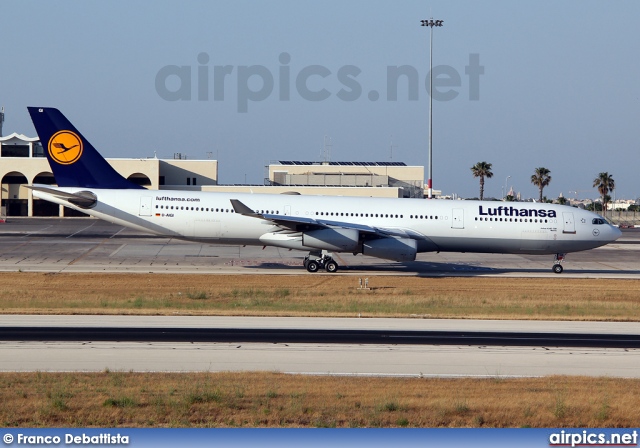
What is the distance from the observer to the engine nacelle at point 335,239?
4094 centimetres

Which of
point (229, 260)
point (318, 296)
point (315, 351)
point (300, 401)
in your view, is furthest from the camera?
point (229, 260)

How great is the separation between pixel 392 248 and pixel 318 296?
8.55 m

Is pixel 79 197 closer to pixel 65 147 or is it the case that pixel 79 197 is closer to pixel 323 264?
pixel 65 147

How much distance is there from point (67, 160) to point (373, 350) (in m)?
26.8

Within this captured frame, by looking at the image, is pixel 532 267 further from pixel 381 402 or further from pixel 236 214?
pixel 381 402

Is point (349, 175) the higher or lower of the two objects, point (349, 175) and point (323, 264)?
the higher

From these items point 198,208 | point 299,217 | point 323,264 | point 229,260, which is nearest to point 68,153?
point 198,208

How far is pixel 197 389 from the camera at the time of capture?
15.6 metres

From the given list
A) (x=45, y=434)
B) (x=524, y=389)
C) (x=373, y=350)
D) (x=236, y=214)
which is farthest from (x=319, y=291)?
(x=45, y=434)

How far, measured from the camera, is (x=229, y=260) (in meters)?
48.8

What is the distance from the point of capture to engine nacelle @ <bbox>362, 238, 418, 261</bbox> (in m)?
40.8

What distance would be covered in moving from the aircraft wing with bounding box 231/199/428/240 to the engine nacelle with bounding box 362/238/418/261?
482mm

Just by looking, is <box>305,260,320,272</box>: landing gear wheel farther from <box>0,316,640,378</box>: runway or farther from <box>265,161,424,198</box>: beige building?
<box>265,161,424,198</box>: beige building

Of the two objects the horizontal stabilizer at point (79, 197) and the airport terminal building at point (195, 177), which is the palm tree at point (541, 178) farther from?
the horizontal stabilizer at point (79, 197)
